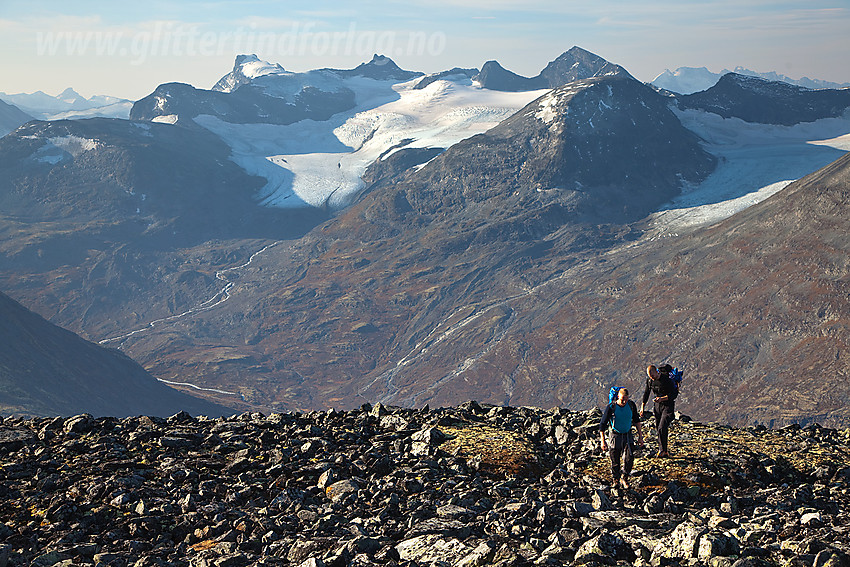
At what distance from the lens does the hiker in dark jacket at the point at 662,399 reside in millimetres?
23453

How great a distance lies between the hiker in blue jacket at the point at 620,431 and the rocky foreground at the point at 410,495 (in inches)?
23.3

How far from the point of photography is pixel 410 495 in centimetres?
2117

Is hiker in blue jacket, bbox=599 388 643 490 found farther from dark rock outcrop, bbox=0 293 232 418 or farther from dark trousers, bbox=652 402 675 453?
dark rock outcrop, bbox=0 293 232 418

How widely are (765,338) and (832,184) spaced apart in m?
52.3

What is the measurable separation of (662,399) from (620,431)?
8.48 feet

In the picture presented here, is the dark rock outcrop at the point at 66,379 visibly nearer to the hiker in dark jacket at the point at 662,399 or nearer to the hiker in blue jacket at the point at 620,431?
the hiker in dark jacket at the point at 662,399

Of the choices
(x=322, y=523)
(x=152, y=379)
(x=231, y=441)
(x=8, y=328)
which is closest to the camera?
(x=322, y=523)

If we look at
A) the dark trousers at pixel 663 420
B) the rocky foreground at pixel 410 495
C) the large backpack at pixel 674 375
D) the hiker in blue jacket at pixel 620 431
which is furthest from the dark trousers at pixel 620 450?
the large backpack at pixel 674 375

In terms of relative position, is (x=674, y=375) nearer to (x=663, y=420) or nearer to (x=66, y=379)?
→ (x=663, y=420)

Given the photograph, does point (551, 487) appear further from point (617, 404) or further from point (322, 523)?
point (322, 523)

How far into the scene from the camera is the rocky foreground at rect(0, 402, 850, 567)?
16531 millimetres

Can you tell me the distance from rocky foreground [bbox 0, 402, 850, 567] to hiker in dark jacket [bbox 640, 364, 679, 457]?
75cm

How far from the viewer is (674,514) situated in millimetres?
19312

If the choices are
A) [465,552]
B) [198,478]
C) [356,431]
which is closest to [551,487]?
[465,552]
